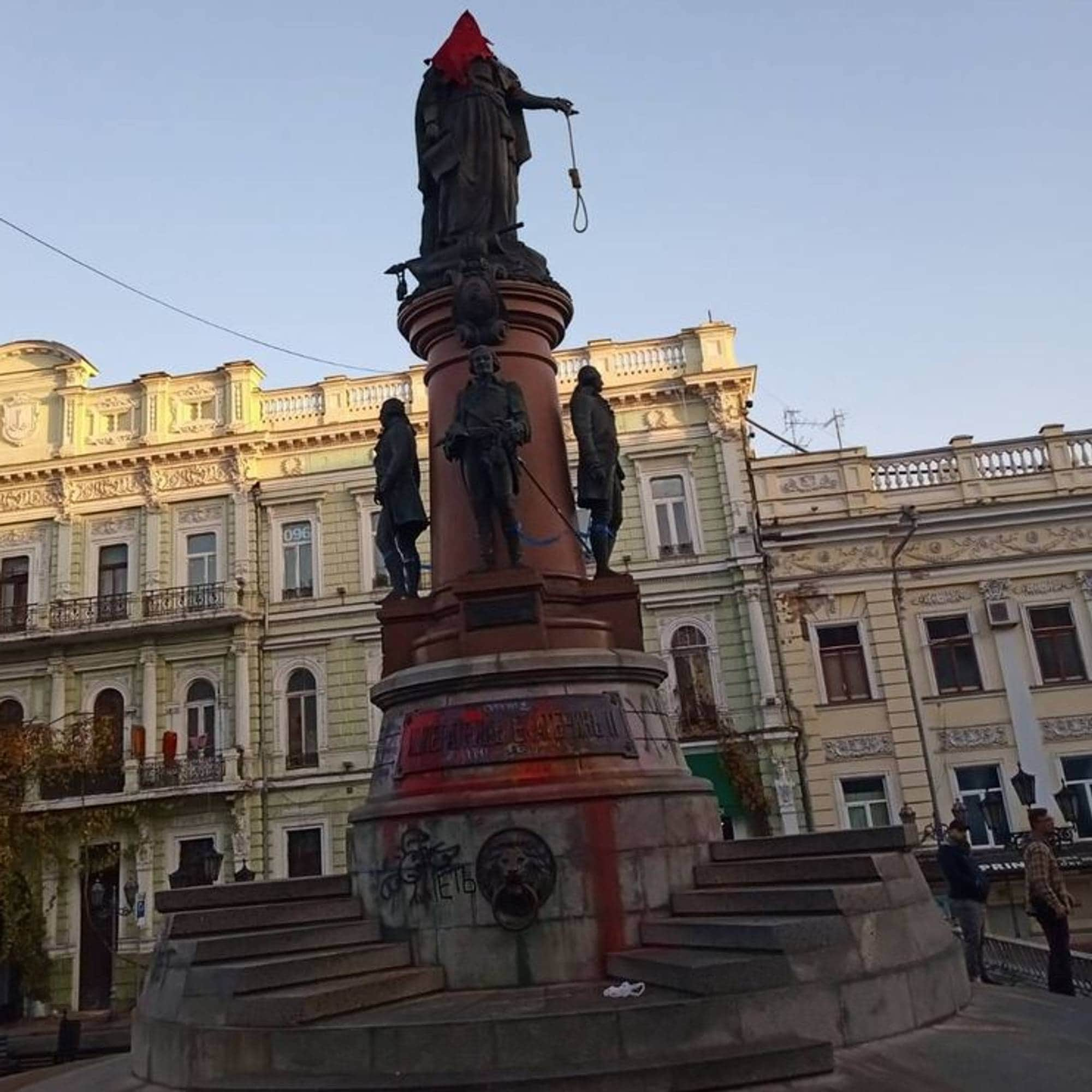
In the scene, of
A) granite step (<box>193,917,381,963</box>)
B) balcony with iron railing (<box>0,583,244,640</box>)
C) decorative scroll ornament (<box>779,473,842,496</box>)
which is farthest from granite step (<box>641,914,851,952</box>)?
balcony with iron railing (<box>0,583,244,640</box>)

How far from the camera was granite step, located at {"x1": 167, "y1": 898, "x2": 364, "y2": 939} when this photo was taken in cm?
664

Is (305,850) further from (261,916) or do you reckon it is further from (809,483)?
(261,916)

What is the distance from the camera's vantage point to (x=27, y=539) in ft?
90.4

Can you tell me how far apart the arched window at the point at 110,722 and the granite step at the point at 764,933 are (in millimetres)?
21907

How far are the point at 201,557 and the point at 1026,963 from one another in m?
22.1

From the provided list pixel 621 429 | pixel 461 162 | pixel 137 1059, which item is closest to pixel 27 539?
pixel 621 429

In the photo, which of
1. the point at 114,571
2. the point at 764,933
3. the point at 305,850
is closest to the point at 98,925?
the point at 305,850

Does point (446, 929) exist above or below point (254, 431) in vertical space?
below

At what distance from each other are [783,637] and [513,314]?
16.7 metres

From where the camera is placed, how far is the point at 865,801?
23.0 meters

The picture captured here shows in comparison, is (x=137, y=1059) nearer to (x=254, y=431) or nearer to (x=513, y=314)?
(x=513, y=314)

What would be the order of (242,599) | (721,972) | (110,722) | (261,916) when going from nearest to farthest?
(721,972)
(261,916)
(110,722)
(242,599)

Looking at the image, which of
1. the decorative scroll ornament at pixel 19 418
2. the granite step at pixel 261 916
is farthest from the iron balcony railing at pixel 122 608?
the granite step at pixel 261 916

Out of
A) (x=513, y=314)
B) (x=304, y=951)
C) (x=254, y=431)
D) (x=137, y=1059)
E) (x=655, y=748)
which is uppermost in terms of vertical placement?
(x=254, y=431)
